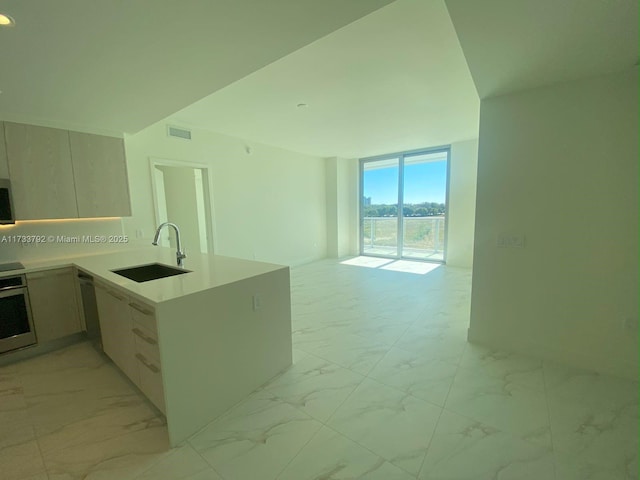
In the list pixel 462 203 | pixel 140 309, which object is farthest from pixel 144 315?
pixel 462 203

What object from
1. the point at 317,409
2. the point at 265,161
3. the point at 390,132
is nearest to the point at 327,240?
the point at 265,161

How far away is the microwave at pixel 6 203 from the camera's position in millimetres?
2406

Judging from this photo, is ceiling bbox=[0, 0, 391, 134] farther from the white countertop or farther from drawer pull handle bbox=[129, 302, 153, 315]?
drawer pull handle bbox=[129, 302, 153, 315]

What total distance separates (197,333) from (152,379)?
42 centimetres

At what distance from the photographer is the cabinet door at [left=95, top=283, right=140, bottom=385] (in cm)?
181

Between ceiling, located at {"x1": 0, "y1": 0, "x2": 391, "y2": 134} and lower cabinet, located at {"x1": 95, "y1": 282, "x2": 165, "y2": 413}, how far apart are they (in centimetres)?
156

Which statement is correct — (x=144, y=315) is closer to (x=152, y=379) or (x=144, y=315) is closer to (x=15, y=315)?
(x=152, y=379)

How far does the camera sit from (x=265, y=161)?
5.34 m

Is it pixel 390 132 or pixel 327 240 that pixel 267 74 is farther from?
pixel 327 240

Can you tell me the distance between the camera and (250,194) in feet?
16.7

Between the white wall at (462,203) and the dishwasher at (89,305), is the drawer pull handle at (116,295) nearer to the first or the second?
the dishwasher at (89,305)

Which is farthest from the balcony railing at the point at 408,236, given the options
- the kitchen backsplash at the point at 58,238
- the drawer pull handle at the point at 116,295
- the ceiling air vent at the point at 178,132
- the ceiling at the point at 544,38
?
the drawer pull handle at the point at 116,295

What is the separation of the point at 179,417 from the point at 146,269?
144 centimetres

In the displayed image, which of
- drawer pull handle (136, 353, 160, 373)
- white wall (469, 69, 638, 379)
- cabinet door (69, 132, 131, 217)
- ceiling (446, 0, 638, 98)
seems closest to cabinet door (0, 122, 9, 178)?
cabinet door (69, 132, 131, 217)
